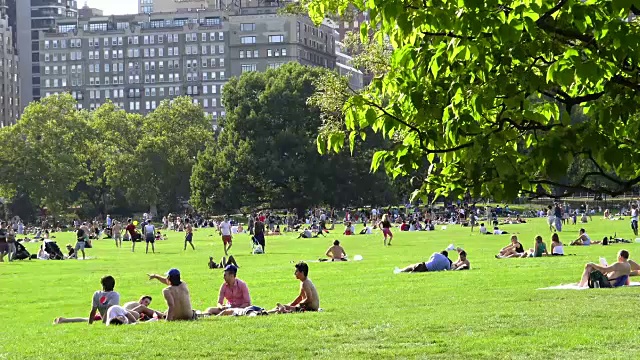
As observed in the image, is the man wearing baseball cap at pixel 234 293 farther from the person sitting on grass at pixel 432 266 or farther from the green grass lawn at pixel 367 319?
the person sitting on grass at pixel 432 266

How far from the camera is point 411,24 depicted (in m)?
9.24

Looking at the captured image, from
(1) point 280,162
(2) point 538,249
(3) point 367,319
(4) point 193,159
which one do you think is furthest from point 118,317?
(4) point 193,159

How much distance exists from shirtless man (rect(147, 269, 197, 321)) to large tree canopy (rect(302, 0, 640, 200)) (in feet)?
39.2

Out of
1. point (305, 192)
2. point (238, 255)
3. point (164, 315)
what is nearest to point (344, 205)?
point (305, 192)

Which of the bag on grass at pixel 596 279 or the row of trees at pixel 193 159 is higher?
the row of trees at pixel 193 159

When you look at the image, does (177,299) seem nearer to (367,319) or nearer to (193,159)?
(367,319)

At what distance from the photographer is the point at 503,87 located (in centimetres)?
921

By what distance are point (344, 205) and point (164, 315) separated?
10430 cm

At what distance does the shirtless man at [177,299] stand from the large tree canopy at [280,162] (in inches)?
3754

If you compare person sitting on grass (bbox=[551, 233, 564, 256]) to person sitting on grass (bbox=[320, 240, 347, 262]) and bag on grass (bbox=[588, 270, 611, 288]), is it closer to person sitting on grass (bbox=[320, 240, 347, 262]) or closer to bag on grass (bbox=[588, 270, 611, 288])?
person sitting on grass (bbox=[320, 240, 347, 262])

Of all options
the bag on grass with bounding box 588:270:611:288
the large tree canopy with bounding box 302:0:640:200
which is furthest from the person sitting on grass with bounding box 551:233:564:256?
the large tree canopy with bounding box 302:0:640:200

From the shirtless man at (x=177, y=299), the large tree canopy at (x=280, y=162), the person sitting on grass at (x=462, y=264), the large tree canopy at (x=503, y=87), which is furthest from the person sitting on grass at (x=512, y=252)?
the large tree canopy at (x=280, y=162)

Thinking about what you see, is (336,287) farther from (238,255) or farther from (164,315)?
(238,255)

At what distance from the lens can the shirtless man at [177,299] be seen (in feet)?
72.0
